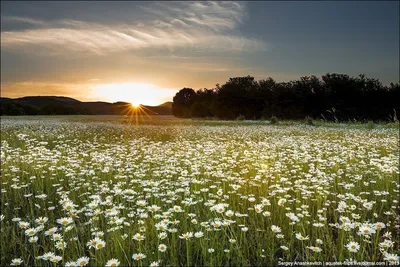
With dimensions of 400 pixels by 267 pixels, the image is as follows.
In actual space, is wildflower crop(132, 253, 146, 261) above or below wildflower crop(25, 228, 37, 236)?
below

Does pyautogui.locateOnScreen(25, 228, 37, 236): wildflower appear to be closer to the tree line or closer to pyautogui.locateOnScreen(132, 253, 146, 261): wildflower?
pyautogui.locateOnScreen(132, 253, 146, 261): wildflower

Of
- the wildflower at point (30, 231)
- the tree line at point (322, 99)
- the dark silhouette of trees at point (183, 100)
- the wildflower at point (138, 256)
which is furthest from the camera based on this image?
the dark silhouette of trees at point (183, 100)

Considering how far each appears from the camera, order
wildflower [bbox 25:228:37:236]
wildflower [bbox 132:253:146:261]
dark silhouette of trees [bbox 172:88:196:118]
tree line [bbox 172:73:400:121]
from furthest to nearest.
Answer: dark silhouette of trees [bbox 172:88:196:118], tree line [bbox 172:73:400:121], wildflower [bbox 25:228:37:236], wildflower [bbox 132:253:146:261]

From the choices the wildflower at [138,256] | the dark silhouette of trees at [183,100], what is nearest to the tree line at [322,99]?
the dark silhouette of trees at [183,100]

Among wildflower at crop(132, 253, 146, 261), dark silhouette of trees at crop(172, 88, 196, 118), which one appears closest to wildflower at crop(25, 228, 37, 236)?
wildflower at crop(132, 253, 146, 261)

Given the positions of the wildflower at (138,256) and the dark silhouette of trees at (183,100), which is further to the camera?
the dark silhouette of trees at (183,100)

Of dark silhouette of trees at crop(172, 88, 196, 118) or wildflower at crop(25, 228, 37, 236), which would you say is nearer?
wildflower at crop(25, 228, 37, 236)

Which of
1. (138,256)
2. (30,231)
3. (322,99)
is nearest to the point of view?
(138,256)

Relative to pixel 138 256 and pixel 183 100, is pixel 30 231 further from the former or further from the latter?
pixel 183 100

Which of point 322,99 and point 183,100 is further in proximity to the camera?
point 183,100

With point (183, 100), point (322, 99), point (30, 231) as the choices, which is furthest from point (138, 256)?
point (183, 100)

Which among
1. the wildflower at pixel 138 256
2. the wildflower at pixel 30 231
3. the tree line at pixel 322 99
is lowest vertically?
the wildflower at pixel 138 256

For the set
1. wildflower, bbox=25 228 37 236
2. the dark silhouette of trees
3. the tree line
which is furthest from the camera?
the dark silhouette of trees

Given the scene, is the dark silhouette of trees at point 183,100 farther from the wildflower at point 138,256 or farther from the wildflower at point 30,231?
the wildflower at point 138,256
